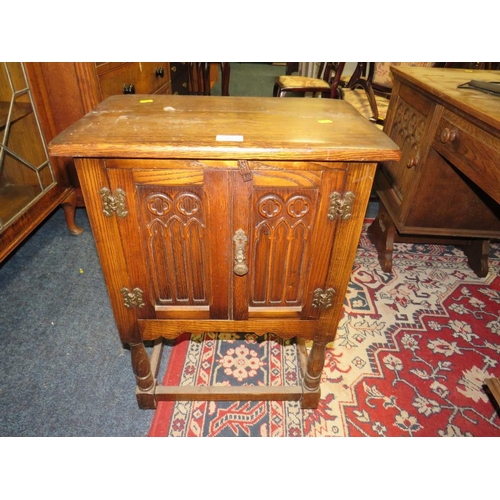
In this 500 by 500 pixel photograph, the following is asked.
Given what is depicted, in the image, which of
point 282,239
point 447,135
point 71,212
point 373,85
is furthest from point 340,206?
point 373,85

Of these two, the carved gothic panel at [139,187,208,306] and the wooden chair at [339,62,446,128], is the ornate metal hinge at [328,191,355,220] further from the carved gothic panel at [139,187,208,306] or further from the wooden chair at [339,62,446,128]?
the wooden chair at [339,62,446,128]

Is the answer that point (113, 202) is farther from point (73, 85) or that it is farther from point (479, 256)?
point (479, 256)

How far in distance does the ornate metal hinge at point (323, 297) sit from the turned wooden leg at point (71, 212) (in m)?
1.78

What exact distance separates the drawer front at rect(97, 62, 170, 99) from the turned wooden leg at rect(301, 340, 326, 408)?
1.75 meters

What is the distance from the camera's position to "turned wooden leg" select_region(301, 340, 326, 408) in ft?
4.14

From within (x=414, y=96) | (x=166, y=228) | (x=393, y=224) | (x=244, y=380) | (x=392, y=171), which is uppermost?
(x=414, y=96)

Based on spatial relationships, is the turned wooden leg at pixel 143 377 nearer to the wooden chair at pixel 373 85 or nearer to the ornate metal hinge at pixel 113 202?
the ornate metal hinge at pixel 113 202

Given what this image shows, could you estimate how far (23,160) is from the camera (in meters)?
1.89

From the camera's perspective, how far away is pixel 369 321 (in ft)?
5.97

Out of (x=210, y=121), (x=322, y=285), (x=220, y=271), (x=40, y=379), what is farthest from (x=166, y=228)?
(x=40, y=379)

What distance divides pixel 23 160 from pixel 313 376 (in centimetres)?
179

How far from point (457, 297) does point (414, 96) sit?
1.09 meters

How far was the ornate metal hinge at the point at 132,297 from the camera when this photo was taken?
1068mm

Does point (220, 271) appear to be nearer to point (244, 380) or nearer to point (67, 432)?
point (244, 380)
